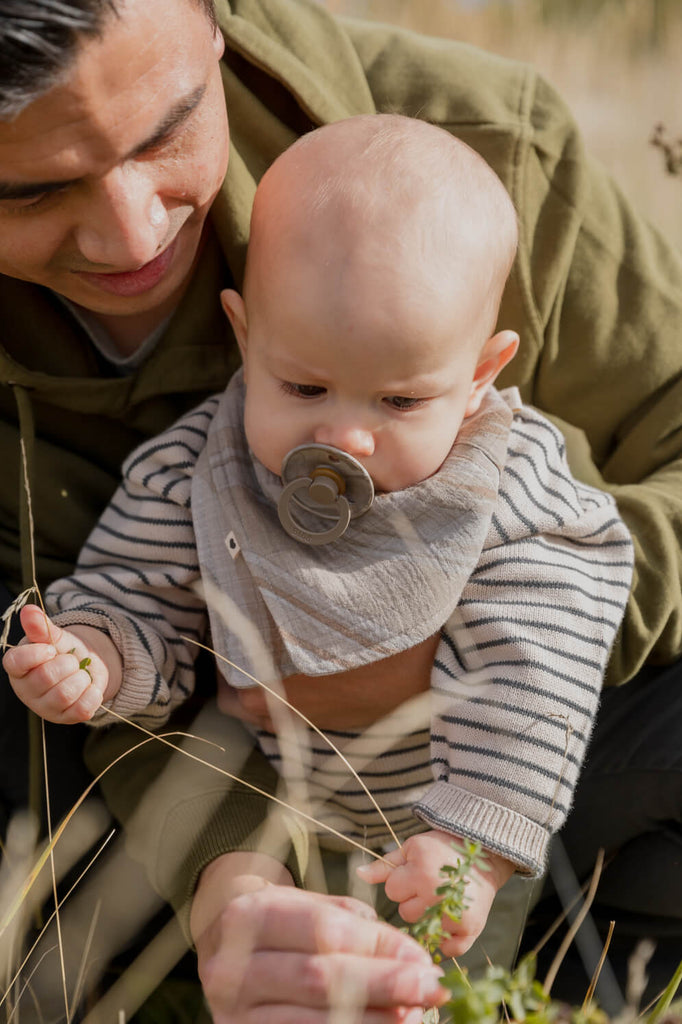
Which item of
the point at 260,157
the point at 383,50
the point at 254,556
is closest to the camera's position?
the point at 254,556

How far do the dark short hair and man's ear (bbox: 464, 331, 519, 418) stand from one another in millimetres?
698

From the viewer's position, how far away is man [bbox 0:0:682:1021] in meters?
1.57

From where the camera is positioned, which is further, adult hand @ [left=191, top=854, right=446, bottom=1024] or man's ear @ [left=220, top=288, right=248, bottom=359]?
man's ear @ [left=220, top=288, right=248, bottom=359]

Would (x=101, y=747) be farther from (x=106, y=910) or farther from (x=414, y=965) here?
(x=414, y=965)

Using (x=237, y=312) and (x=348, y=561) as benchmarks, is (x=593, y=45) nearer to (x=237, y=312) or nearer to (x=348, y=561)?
(x=237, y=312)

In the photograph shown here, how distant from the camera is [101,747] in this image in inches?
74.5

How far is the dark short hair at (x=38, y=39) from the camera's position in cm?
120

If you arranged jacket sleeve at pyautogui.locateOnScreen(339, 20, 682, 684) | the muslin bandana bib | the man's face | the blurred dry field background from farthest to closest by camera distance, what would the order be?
the blurred dry field background, jacket sleeve at pyautogui.locateOnScreen(339, 20, 682, 684), the muslin bandana bib, the man's face

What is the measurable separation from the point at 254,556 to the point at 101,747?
544 millimetres

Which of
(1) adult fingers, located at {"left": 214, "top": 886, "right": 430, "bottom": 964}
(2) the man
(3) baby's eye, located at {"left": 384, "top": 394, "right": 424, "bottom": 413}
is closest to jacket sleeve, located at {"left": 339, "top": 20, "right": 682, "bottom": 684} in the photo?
(2) the man

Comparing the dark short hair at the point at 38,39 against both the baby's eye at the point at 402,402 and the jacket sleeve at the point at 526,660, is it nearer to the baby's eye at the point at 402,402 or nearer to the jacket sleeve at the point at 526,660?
the baby's eye at the point at 402,402

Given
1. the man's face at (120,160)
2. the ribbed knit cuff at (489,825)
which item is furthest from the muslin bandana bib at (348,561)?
the man's face at (120,160)

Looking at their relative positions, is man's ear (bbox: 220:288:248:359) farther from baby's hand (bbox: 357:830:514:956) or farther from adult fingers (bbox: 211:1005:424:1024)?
adult fingers (bbox: 211:1005:424:1024)

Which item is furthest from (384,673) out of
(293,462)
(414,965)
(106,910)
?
(106,910)
